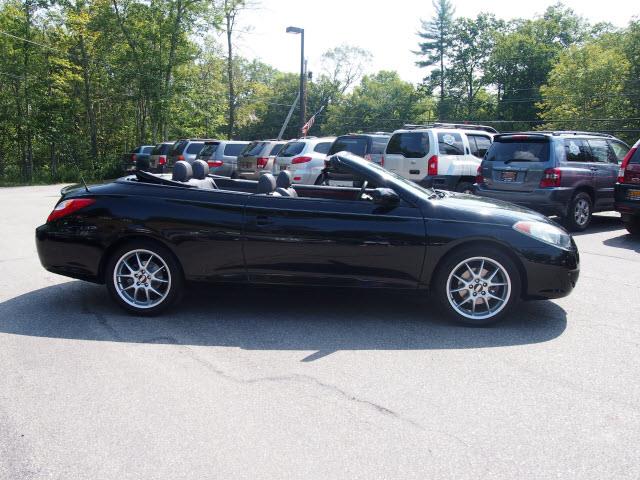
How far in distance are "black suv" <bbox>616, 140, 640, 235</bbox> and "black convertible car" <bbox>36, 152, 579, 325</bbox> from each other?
17.6 feet

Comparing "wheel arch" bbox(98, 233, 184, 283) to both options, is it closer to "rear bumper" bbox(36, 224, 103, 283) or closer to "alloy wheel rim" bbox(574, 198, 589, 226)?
"rear bumper" bbox(36, 224, 103, 283)

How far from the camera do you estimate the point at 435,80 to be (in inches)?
2662

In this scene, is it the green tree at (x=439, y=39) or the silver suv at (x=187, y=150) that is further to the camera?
the green tree at (x=439, y=39)

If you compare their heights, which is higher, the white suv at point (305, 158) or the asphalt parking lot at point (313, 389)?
the white suv at point (305, 158)

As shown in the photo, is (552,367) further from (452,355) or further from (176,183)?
(176,183)

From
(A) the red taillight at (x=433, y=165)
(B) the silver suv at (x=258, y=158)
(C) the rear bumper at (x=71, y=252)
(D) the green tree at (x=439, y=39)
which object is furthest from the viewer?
(D) the green tree at (x=439, y=39)

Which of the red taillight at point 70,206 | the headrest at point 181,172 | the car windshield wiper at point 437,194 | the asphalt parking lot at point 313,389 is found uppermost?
the headrest at point 181,172

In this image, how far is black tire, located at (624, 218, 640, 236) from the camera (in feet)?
33.0

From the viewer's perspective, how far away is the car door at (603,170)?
35.8 feet

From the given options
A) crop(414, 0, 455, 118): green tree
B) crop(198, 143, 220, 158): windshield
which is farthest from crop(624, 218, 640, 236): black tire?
crop(414, 0, 455, 118): green tree

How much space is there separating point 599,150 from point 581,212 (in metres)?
1.52

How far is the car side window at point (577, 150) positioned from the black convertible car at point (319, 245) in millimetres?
6004

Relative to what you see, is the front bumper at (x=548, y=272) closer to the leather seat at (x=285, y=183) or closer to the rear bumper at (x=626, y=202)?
the leather seat at (x=285, y=183)

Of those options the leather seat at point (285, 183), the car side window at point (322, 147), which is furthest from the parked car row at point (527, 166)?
the leather seat at point (285, 183)
